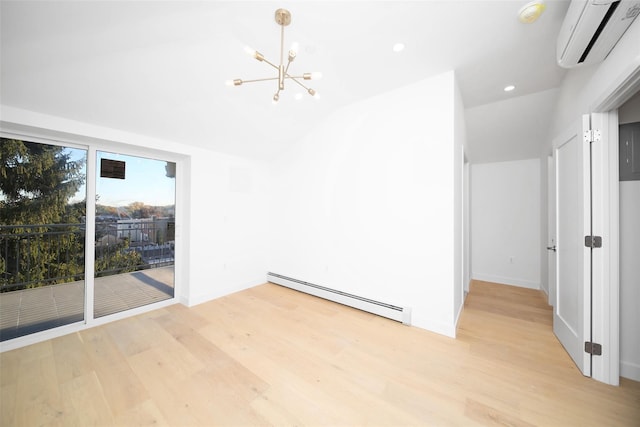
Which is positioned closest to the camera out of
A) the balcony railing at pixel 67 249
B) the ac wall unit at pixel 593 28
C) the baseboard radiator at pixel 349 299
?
the ac wall unit at pixel 593 28

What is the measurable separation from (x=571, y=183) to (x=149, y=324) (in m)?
4.61

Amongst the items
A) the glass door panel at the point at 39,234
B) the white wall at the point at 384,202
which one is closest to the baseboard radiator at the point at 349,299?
the white wall at the point at 384,202

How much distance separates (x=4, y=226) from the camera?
A: 6.83 ft

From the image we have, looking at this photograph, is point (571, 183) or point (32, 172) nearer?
point (571, 183)

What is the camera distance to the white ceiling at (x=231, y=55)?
164cm

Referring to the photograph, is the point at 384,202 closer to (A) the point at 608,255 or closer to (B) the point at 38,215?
(A) the point at 608,255

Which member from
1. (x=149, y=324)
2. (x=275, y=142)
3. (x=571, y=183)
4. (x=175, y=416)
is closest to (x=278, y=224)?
(x=275, y=142)

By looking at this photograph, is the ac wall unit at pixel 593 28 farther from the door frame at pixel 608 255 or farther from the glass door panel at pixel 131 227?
the glass door panel at pixel 131 227

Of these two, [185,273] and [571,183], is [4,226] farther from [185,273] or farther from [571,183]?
[571,183]

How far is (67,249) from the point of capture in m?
2.46

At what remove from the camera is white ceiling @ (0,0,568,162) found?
5.37 ft

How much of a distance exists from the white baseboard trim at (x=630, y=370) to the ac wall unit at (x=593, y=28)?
2.32 m

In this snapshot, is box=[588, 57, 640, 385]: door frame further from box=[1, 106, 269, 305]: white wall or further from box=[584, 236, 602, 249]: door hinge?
box=[1, 106, 269, 305]: white wall

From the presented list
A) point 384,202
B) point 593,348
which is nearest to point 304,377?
point 384,202
